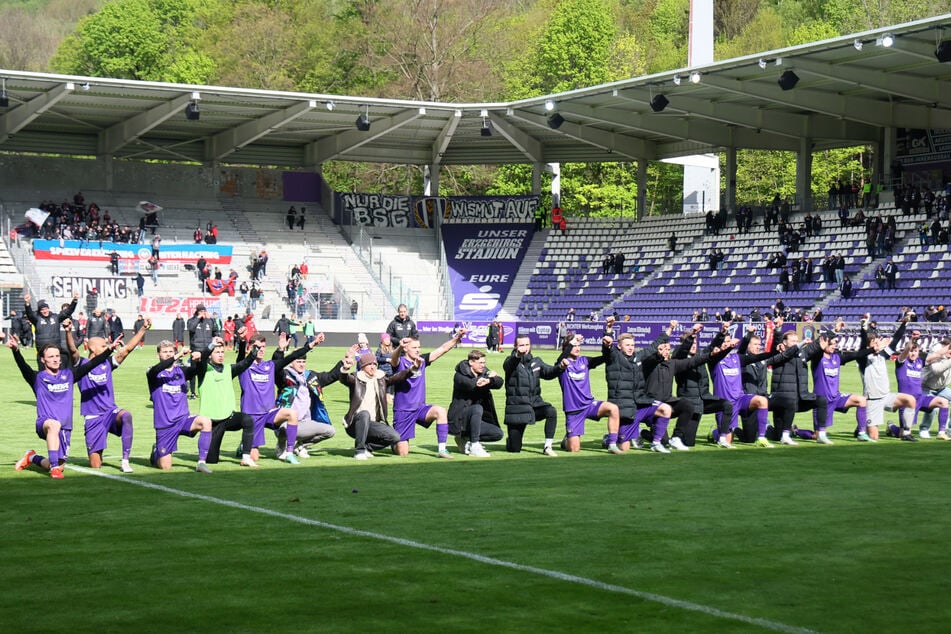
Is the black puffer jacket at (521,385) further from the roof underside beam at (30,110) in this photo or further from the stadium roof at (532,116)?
the roof underside beam at (30,110)

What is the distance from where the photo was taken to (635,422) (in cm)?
1708

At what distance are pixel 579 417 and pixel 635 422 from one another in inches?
28.5

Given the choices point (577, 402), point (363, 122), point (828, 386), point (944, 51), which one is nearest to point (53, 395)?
point (577, 402)

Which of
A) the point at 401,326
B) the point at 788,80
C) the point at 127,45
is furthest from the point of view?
the point at 127,45

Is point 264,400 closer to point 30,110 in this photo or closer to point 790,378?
point 790,378

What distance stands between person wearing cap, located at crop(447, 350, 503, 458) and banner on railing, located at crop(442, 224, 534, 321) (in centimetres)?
4107

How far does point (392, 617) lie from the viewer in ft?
25.6

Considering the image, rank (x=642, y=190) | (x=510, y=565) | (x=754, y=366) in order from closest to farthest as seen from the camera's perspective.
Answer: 1. (x=510, y=565)
2. (x=754, y=366)
3. (x=642, y=190)

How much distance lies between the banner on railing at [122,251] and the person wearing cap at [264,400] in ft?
125

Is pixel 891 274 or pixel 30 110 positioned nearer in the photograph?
pixel 891 274

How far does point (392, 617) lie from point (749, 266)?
4507 centimetres

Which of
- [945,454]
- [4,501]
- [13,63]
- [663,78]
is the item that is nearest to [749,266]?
[663,78]

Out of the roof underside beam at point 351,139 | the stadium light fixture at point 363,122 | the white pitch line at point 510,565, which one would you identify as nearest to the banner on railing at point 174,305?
the stadium light fixture at point 363,122

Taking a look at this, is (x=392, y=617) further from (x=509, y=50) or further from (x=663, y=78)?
(x=509, y=50)
